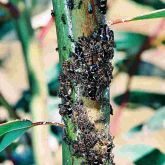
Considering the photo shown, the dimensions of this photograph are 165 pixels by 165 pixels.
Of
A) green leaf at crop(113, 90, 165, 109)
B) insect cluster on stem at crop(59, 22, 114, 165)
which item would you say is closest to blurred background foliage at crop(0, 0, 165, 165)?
green leaf at crop(113, 90, 165, 109)

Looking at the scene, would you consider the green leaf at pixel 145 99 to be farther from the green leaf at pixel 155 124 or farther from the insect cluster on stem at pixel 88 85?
the insect cluster on stem at pixel 88 85

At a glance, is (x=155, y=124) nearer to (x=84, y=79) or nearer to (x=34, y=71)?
(x=34, y=71)

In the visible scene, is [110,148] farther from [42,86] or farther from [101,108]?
[42,86]

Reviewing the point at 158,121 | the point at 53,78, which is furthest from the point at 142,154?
the point at 53,78

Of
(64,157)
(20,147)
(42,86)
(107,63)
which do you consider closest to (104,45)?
(107,63)

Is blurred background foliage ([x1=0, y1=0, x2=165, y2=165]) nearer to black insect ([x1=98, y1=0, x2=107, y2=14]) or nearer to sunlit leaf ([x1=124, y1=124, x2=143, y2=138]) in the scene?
sunlit leaf ([x1=124, y1=124, x2=143, y2=138])

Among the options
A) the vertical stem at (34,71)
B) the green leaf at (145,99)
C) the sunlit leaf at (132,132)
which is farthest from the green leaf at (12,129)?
the green leaf at (145,99)

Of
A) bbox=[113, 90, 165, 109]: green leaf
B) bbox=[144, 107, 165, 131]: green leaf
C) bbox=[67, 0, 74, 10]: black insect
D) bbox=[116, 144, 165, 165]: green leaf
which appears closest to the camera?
bbox=[67, 0, 74, 10]: black insect
